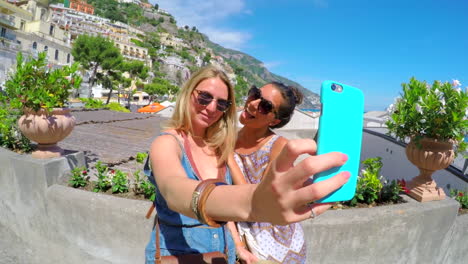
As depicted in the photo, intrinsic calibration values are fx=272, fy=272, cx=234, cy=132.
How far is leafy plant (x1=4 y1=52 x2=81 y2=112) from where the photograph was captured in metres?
3.43

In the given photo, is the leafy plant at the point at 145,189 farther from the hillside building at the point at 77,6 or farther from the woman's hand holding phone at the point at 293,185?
the hillside building at the point at 77,6

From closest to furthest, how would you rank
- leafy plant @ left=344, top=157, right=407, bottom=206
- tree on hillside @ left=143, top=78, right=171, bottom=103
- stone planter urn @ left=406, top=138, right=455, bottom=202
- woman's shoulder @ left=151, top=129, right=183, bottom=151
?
woman's shoulder @ left=151, top=129, right=183, bottom=151
leafy plant @ left=344, top=157, right=407, bottom=206
stone planter urn @ left=406, top=138, right=455, bottom=202
tree on hillside @ left=143, top=78, right=171, bottom=103

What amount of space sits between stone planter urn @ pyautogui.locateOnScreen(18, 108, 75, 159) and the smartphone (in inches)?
147

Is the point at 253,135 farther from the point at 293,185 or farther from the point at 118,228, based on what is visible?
the point at 118,228

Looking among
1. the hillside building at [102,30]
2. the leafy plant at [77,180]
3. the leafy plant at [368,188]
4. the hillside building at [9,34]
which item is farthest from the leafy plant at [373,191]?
the hillside building at [102,30]

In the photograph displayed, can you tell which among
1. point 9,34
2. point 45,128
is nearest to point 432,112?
point 45,128

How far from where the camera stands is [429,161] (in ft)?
11.8

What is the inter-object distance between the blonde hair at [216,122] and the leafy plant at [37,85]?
8.67 feet

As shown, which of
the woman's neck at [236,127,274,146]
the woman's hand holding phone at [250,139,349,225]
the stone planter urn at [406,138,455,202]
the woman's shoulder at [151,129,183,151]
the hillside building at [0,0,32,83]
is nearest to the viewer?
the woman's hand holding phone at [250,139,349,225]

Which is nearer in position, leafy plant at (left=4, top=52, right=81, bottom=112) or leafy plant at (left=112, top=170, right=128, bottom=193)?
leafy plant at (left=112, top=170, right=128, bottom=193)

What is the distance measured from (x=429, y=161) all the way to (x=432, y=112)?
2.28ft

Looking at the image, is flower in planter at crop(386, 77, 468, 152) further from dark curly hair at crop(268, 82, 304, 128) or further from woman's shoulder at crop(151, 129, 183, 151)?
woman's shoulder at crop(151, 129, 183, 151)

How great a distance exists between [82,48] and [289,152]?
4475cm

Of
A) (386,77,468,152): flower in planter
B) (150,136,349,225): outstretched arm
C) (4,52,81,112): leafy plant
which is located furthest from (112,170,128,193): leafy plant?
(386,77,468,152): flower in planter
